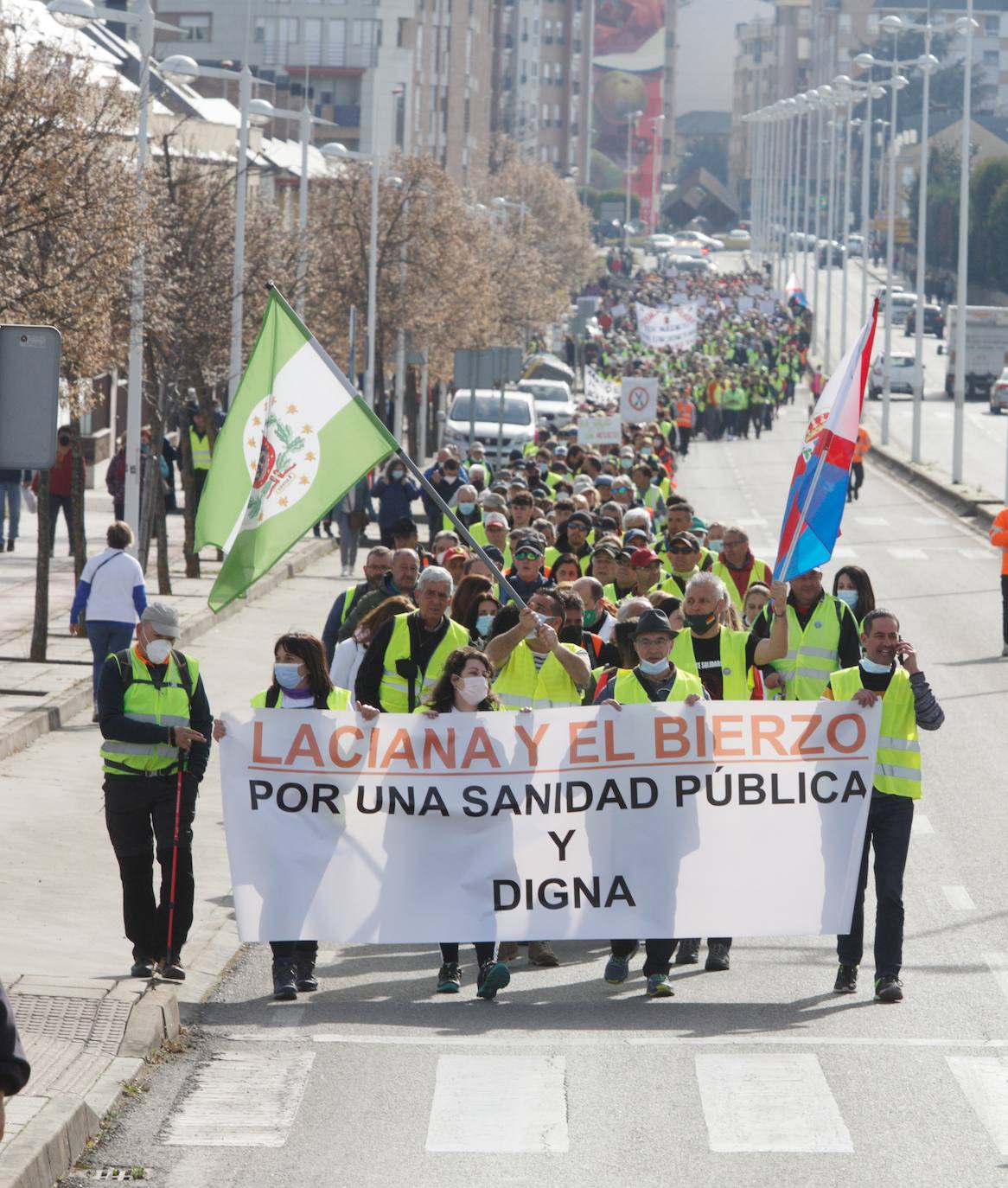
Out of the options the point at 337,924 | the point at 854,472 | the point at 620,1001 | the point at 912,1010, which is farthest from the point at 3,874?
the point at 854,472

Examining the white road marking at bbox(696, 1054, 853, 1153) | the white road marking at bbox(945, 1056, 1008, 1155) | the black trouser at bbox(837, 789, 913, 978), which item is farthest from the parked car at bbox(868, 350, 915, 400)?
the white road marking at bbox(696, 1054, 853, 1153)

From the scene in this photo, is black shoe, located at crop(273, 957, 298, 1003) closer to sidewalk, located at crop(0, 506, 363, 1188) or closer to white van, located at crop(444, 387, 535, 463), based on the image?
sidewalk, located at crop(0, 506, 363, 1188)

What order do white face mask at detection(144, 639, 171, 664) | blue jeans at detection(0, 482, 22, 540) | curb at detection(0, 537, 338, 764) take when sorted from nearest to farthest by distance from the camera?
white face mask at detection(144, 639, 171, 664) → curb at detection(0, 537, 338, 764) → blue jeans at detection(0, 482, 22, 540)

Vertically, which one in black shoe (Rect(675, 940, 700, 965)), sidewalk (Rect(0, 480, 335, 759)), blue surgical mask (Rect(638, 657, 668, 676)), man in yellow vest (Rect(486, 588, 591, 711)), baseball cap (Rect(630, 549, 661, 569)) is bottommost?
black shoe (Rect(675, 940, 700, 965))

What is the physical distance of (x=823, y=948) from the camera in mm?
11586

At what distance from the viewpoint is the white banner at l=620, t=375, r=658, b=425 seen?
142 feet

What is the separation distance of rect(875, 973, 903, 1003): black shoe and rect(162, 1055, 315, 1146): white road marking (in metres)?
2.50

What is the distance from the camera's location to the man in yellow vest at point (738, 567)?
16.1 meters

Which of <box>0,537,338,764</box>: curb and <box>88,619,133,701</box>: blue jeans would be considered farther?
<box>88,619,133,701</box>: blue jeans

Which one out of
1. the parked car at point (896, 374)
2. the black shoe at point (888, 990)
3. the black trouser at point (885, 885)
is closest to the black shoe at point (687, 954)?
the black trouser at point (885, 885)

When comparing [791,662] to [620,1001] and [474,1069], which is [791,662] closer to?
[620,1001]

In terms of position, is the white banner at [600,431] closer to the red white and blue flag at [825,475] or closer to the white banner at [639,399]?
the white banner at [639,399]

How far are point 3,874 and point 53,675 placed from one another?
24.2ft

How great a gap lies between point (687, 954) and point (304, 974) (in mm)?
1863
